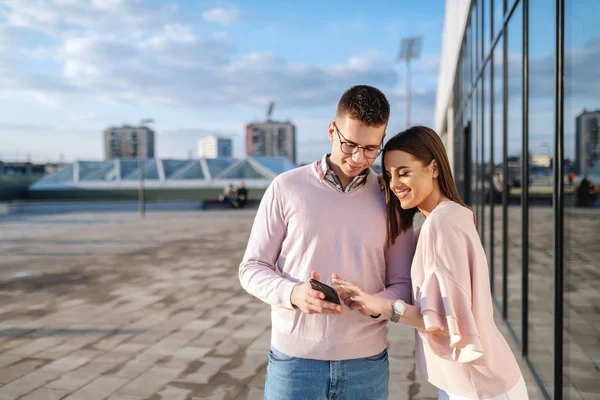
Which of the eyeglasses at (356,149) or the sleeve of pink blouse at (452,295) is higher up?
the eyeglasses at (356,149)

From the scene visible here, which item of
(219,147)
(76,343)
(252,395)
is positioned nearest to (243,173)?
(76,343)

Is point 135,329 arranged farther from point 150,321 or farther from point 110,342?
point 110,342

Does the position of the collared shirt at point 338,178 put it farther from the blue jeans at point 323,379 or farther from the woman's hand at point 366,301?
the blue jeans at point 323,379

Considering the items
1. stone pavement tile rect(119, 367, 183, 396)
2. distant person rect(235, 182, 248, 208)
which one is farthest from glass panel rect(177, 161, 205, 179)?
stone pavement tile rect(119, 367, 183, 396)

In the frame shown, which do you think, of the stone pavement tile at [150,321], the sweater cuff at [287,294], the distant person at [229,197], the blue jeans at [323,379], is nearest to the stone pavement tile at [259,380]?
the stone pavement tile at [150,321]

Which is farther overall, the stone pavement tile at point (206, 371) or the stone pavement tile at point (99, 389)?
the stone pavement tile at point (206, 371)

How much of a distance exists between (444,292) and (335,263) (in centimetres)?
40

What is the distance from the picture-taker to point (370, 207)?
1.80 m

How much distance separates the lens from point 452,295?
1492 millimetres

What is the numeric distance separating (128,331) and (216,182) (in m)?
28.1

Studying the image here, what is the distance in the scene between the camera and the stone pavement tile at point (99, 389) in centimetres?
374

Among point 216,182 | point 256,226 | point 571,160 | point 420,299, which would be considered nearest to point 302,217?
point 256,226

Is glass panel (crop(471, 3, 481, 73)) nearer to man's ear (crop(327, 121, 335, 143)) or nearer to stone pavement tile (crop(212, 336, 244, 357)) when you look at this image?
stone pavement tile (crop(212, 336, 244, 357))

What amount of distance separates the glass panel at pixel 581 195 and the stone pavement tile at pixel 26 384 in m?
3.78
